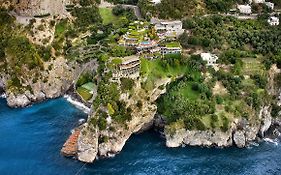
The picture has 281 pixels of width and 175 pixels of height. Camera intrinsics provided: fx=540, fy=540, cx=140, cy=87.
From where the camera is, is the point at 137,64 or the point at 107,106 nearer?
the point at 107,106

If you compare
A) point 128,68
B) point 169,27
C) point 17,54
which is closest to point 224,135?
point 128,68

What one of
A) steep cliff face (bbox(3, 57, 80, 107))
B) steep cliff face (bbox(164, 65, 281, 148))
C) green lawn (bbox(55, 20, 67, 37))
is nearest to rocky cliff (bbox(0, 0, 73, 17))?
green lawn (bbox(55, 20, 67, 37))

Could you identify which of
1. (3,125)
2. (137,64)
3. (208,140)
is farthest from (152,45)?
(3,125)

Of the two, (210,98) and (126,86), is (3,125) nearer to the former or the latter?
(126,86)

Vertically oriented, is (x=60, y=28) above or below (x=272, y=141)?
above

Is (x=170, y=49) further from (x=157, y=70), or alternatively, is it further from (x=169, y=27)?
(x=169, y=27)

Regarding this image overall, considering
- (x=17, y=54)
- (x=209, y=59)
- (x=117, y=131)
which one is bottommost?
(x=117, y=131)

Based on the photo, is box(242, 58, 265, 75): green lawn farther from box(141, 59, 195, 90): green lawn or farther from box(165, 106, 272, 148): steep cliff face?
box(165, 106, 272, 148): steep cliff face
